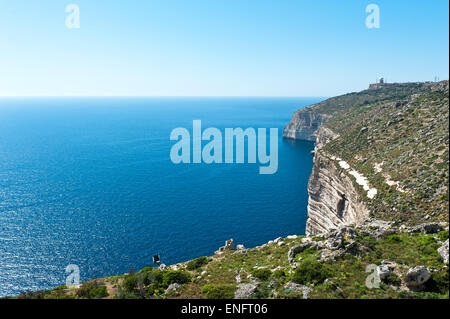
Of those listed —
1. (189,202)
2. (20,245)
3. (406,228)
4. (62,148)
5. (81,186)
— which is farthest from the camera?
(62,148)

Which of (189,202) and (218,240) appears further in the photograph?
(189,202)

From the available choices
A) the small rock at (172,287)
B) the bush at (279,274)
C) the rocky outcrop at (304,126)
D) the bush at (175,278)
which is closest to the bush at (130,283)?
the bush at (175,278)

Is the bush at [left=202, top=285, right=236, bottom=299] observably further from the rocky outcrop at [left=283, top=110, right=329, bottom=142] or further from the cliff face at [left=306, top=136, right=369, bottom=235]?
the rocky outcrop at [left=283, top=110, right=329, bottom=142]

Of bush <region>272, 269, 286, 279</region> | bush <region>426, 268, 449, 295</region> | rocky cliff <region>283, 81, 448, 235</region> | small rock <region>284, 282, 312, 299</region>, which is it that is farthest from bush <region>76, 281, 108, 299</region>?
rocky cliff <region>283, 81, 448, 235</region>

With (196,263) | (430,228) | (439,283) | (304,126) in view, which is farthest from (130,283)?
(304,126)

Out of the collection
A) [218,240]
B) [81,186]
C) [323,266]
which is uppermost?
[323,266]
